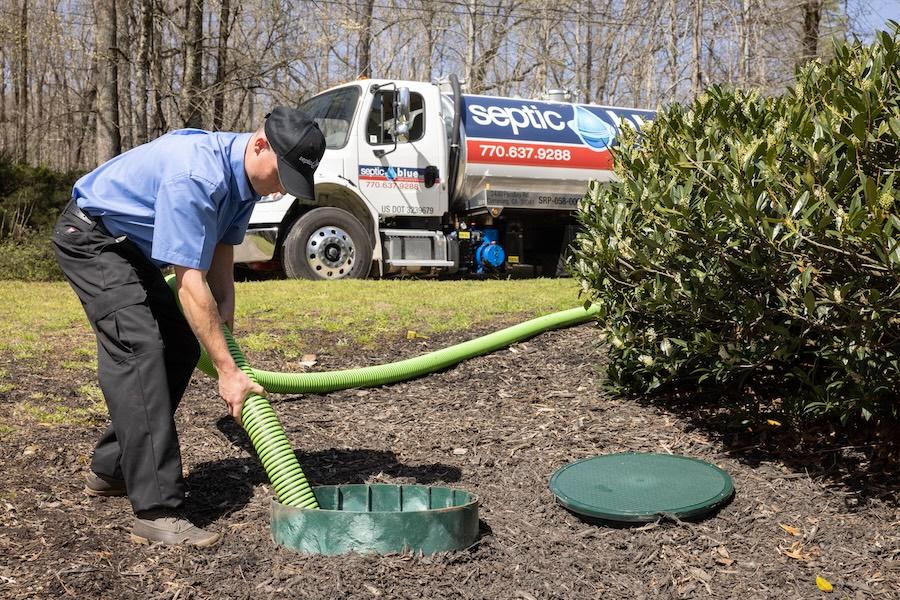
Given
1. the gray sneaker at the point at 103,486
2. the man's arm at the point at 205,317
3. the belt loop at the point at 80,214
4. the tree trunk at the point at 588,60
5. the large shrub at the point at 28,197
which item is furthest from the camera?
the tree trunk at the point at 588,60

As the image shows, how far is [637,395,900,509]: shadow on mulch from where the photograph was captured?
3689mm

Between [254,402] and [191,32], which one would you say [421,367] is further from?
[191,32]

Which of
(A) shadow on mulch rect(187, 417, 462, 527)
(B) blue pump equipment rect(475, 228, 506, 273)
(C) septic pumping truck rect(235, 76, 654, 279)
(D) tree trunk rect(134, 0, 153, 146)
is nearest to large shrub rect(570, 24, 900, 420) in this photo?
(A) shadow on mulch rect(187, 417, 462, 527)

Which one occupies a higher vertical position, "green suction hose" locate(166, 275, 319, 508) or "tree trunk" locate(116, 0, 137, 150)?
"tree trunk" locate(116, 0, 137, 150)

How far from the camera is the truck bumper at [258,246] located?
10828mm

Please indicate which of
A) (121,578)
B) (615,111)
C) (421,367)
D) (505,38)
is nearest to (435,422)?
(421,367)

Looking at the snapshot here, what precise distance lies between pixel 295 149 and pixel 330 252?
27.1 feet

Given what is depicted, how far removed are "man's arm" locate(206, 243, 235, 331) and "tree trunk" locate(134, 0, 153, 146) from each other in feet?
40.2

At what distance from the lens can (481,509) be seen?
3.64 metres

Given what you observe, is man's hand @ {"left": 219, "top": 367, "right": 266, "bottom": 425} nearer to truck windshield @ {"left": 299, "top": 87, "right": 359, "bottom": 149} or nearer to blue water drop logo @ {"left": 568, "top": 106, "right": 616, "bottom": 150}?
truck windshield @ {"left": 299, "top": 87, "right": 359, "bottom": 149}

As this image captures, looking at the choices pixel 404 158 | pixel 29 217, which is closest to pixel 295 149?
pixel 404 158

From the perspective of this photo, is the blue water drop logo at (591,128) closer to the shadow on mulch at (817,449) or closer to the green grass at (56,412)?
the shadow on mulch at (817,449)

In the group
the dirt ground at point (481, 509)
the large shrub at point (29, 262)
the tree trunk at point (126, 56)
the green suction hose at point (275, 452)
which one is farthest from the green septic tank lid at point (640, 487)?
the tree trunk at point (126, 56)

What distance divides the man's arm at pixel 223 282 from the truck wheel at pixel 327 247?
7.32 m
